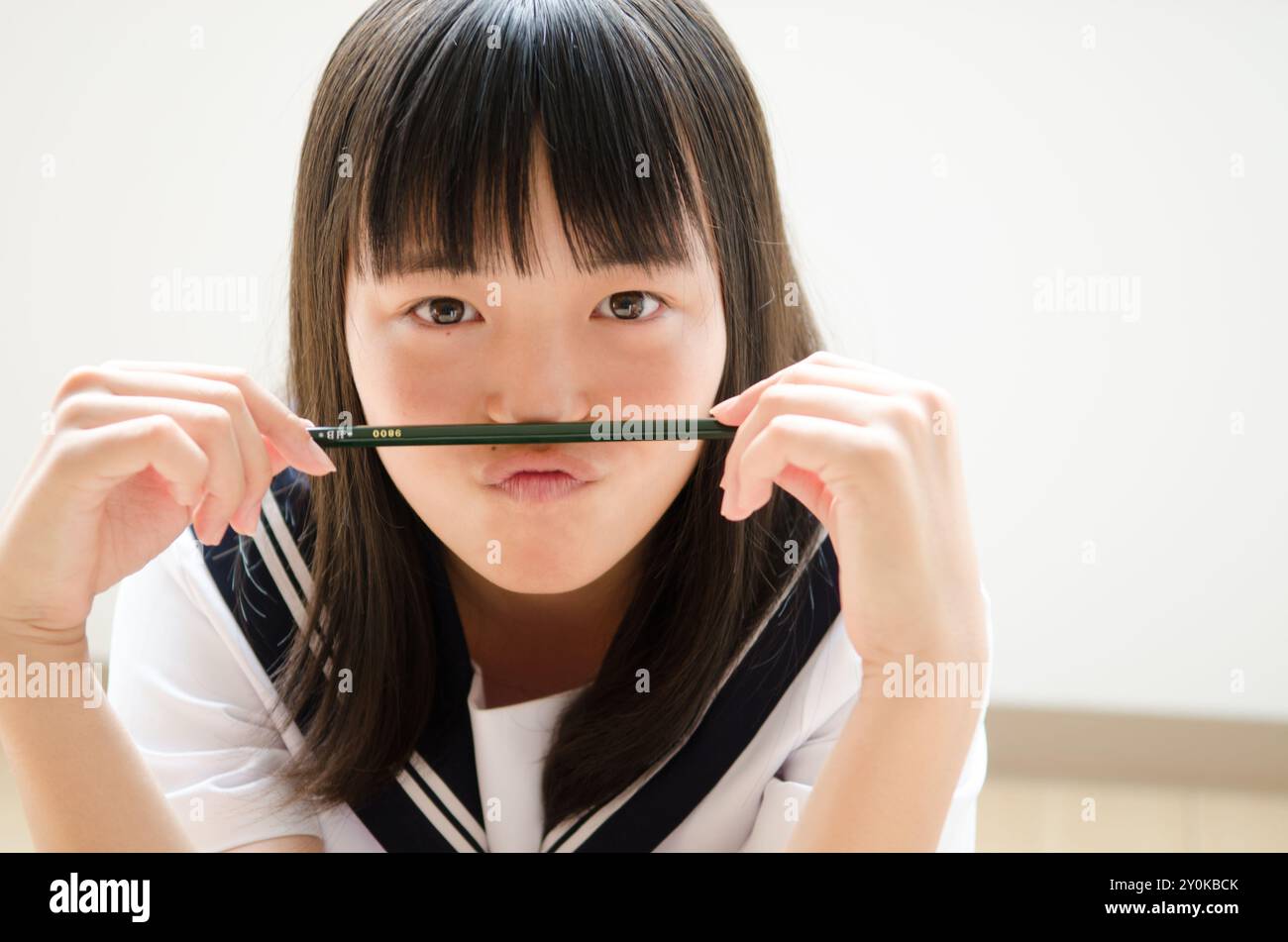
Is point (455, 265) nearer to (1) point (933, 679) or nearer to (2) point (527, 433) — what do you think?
(2) point (527, 433)

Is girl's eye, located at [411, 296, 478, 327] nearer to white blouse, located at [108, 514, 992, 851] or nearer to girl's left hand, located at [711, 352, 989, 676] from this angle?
girl's left hand, located at [711, 352, 989, 676]

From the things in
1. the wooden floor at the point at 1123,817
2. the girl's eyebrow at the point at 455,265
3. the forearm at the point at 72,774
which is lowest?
the wooden floor at the point at 1123,817

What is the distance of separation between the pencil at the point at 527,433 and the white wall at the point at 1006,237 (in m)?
1.08

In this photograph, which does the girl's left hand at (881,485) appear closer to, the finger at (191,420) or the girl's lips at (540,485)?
the girl's lips at (540,485)

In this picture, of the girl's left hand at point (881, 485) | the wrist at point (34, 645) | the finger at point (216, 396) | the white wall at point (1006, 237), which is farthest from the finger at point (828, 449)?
the white wall at point (1006, 237)

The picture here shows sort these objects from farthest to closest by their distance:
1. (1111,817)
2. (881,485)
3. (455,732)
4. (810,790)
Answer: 1. (1111,817)
2. (455,732)
3. (810,790)
4. (881,485)

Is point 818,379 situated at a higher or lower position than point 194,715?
higher

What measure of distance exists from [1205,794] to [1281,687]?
0.69 feet

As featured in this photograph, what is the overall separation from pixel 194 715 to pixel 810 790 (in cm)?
51

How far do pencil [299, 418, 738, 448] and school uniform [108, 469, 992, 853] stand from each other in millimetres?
242

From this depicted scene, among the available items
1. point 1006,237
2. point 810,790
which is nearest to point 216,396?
point 810,790

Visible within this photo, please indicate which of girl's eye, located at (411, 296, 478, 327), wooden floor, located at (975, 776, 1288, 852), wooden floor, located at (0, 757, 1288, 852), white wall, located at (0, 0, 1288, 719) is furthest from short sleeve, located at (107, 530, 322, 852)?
wooden floor, located at (975, 776, 1288, 852)

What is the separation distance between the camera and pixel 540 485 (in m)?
0.90

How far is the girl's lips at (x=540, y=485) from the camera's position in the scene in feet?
2.96
